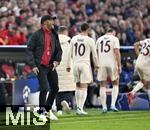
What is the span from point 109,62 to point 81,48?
1.27 m

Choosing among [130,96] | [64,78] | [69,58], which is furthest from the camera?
[130,96]

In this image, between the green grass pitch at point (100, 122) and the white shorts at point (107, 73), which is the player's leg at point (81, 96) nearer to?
the green grass pitch at point (100, 122)

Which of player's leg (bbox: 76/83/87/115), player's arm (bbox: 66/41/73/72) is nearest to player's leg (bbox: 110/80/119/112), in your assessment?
player's leg (bbox: 76/83/87/115)

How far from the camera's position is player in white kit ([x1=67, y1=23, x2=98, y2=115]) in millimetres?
22578

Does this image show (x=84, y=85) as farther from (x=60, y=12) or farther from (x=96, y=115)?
(x=60, y=12)

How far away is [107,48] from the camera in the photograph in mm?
23516

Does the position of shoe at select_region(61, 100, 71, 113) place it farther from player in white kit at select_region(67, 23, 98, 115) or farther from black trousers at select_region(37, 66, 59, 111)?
black trousers at select_region(37, 66, 59, 111)

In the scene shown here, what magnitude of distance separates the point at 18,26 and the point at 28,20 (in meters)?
0.62

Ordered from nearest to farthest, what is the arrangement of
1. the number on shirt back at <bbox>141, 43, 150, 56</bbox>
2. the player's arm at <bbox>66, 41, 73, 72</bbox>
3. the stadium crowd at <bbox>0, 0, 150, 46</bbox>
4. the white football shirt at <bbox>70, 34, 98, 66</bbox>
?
the white football shirt at <bbox>70, 34, 98, 66</bbox> → the player's arm at <bbox>66, 41, 73, 72</bbox> → the number on shirt back at <bbox>141, 43, 150, 56</bbox> → the stadium crowd at <bbox>0, 0, 150, 46</bbox>

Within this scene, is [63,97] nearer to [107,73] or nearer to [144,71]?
[107,73]

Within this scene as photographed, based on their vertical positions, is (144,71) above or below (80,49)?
below

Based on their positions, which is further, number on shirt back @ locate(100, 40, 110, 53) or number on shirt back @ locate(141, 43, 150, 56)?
number on shirt back @ locate(141, 43, 150, 56)

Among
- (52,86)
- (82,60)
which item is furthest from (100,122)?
(82,60)

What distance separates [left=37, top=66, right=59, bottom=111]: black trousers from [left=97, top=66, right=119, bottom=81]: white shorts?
164 inches
